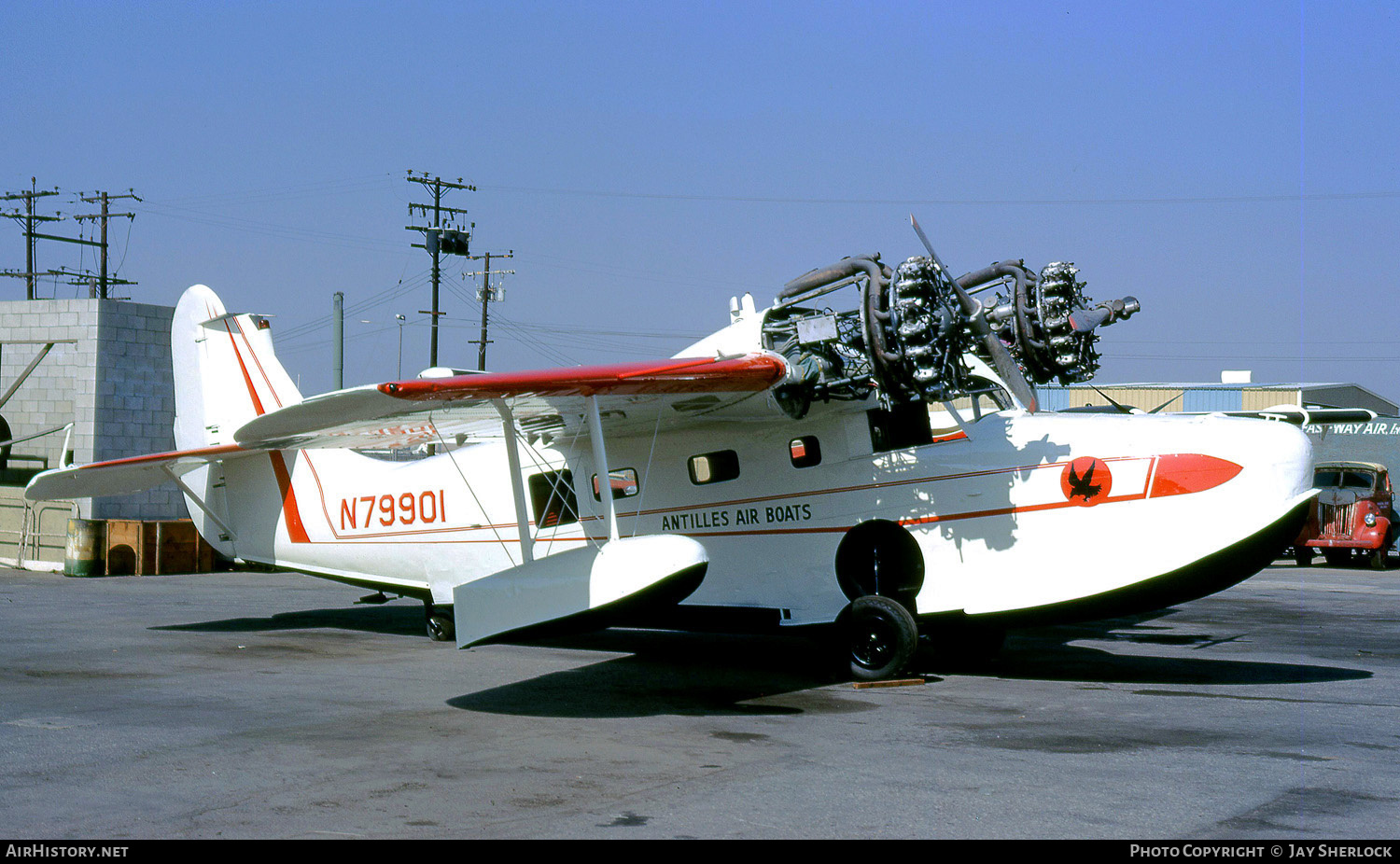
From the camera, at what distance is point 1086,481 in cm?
1057

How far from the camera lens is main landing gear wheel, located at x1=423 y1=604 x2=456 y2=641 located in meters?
14.8

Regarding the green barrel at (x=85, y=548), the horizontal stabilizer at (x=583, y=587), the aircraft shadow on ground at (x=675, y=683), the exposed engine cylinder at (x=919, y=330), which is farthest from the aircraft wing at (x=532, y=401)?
the green barrel at (x=85, y=548)

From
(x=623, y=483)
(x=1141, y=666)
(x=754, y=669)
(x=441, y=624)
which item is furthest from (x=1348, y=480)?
(x=441, y=624)

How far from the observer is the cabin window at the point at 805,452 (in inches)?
464

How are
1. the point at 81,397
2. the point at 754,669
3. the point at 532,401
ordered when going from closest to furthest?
the point at 532,401
the point at 754,669
the point at 81,397

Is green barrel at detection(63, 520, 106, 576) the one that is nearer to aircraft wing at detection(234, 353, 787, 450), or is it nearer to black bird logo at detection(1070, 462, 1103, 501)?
aircraft wing at detection(234, 353, 787, 450)

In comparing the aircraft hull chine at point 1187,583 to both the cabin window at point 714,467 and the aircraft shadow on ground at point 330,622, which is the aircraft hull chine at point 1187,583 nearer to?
the cabin window at point 714,467

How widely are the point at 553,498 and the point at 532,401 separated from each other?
291 cm

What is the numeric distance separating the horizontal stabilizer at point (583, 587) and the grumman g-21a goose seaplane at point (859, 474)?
2 cm

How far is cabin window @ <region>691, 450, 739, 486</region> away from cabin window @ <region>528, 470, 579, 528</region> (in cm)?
164

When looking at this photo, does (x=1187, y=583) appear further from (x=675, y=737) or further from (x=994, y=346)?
(x=675, y=737)

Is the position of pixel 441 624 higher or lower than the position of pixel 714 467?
lower
